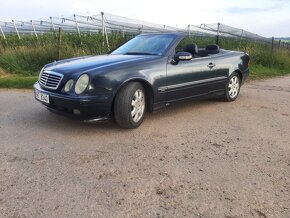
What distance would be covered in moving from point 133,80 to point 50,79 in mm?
1158

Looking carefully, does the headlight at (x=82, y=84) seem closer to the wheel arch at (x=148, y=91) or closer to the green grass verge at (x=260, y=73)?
the wheel arch at (x=148, y=91)

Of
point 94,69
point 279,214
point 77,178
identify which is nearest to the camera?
point 279,214

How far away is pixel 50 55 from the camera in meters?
11.9

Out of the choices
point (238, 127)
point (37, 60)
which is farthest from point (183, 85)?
point (37, 60)

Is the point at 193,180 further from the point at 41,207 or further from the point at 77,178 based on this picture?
the point at 41,207

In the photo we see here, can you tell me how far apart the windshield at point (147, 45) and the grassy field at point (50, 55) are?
256 centimetres

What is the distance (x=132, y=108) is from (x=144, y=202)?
7.39 ft

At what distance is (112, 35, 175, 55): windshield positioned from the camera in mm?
5964

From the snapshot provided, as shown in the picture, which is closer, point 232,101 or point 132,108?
point 132,108

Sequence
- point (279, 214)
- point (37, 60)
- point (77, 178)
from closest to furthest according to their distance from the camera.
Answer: point (279, 214) → point (77, 178) → point (37, 60)

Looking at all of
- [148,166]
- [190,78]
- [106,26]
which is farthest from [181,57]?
[106,26]

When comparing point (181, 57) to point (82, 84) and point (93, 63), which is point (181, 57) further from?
point (82, 84)

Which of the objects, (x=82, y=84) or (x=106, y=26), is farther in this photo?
(x=106, y=26)

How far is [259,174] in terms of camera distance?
147 inches
